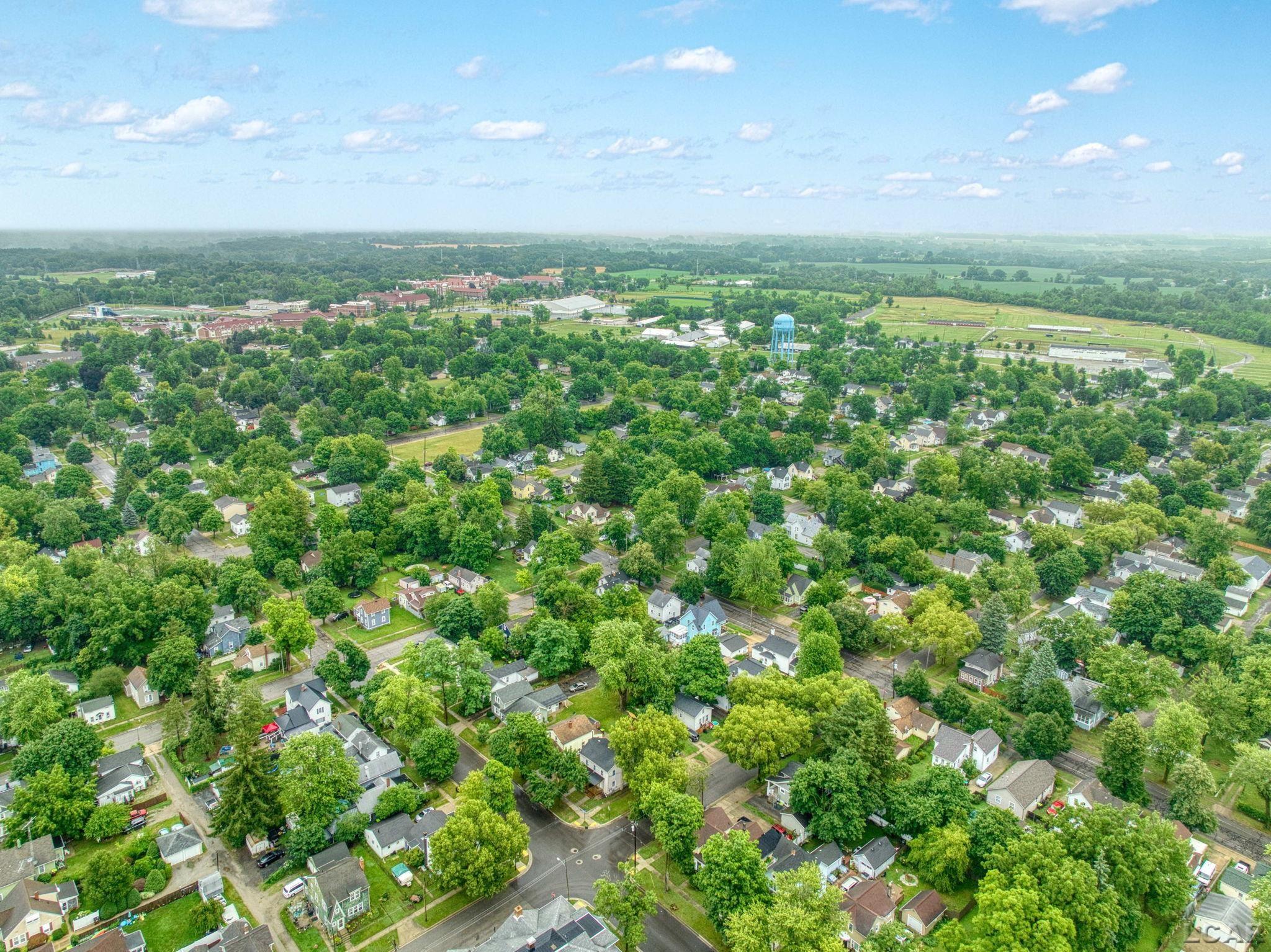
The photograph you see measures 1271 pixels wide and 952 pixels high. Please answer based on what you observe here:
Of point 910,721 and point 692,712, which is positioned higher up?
point 692,712

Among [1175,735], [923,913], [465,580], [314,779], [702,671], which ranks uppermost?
[314,779]

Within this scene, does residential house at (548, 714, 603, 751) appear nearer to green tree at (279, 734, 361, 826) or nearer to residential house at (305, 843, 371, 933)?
green tree at (279, 734, 361, 826)

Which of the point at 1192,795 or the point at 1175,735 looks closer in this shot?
the point at 1192,795

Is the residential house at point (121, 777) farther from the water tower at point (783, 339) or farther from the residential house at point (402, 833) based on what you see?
the water tower at point (783, 339)

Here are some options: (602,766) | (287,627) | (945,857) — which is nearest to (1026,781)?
(945,857)

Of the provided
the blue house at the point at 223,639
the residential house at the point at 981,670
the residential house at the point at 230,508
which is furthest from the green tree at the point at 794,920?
the residential house at the point at 230,508

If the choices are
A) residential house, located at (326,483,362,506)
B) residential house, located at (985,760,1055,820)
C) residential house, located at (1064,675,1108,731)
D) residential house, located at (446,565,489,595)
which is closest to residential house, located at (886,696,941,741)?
residential house, located at (985,760,1055,820)

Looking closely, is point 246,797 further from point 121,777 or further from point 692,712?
point 692,712
